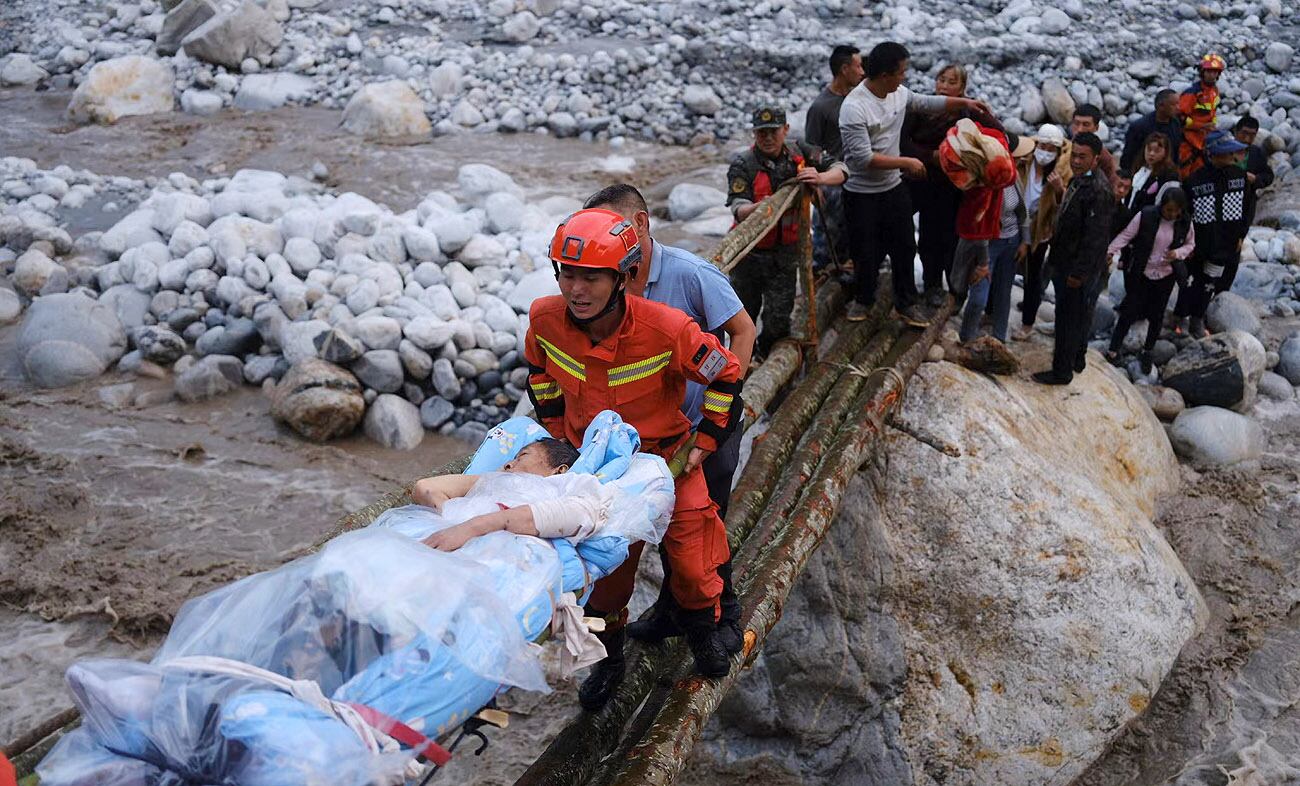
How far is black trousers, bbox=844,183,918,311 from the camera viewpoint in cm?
560

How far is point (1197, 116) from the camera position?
8492 millimetres

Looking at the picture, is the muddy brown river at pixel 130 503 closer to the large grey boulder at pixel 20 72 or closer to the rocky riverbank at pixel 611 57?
the rocky riverbank at pixel 611 57

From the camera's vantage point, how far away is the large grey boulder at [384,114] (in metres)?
12.8

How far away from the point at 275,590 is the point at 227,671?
0.22 metres

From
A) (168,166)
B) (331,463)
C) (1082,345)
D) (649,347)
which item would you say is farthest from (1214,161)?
(168,166)

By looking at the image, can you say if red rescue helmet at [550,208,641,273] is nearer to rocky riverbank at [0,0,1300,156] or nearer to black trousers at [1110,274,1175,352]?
black trousers at [1110,274,1175,352]

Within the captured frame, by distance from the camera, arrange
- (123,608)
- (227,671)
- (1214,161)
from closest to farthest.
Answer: (227,671), (123,608), (1214,161)

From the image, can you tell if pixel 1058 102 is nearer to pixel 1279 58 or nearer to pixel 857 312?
pixel 1279 58

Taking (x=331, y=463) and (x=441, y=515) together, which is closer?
(x=441, y=515)

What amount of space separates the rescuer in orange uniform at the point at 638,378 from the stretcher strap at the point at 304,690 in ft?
4.24

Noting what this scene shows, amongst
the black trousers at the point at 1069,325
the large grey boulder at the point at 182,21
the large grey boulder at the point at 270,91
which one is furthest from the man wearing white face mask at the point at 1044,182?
the large grey boulder at the point at 182,21

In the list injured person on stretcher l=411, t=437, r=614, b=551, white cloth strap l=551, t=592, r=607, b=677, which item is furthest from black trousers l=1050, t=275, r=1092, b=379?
white cloth strap l=551, t=592, r=607, b=677

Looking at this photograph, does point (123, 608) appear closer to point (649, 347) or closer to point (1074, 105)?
point (649, 347)

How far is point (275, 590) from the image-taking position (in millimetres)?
2158
